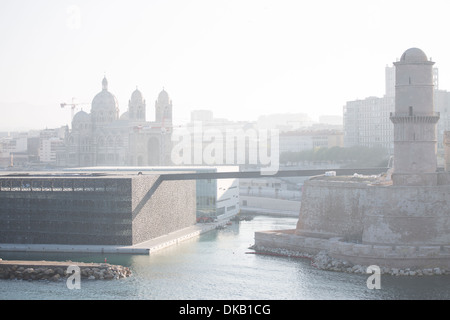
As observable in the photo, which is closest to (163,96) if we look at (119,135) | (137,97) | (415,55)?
(137,97)

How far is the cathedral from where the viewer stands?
98062 mm

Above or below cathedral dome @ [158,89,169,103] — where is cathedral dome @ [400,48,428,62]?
below

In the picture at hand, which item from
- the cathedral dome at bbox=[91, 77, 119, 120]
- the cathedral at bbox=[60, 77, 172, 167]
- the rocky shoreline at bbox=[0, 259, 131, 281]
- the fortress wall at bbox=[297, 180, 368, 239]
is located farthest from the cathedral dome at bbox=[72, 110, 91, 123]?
the rocky shoreline at bbox=[0, 259, 131, 281]

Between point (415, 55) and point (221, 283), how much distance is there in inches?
601

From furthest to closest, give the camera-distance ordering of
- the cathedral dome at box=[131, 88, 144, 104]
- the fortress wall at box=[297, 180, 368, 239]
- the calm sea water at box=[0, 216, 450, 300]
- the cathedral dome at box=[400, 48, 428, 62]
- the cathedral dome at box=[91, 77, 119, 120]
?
the cathedral dome at box=[91, 77, 119, 120]
the cathedral dome at box=[131, 88, 144, 104]
the fortress wall at box=[297, 180, 368, 239]
the cathedral dome at box=[400, 48, 428, 62]
the calm sea water at box=[0, 216, 450, 300]

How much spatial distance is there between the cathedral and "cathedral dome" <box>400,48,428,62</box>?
200 ft

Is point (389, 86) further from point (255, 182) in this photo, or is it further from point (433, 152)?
point (433, 152)

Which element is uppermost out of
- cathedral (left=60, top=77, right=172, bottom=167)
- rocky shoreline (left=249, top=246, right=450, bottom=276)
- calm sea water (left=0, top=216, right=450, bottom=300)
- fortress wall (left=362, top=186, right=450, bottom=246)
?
cathedral (left=60, top=77, right=172, bottom=167)

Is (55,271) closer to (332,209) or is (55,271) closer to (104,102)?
(332,209)

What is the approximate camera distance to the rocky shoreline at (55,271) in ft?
119

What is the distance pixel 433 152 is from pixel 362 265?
23.6 feet

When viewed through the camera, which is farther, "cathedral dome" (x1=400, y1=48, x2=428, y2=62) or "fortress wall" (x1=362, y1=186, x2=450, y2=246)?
"cathedral dome" (x1=400, y1=48, x2=428, y2=62)

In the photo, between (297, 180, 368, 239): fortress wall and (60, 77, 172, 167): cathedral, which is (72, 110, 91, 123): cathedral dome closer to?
(60, 77, 172, 167): cathedral
